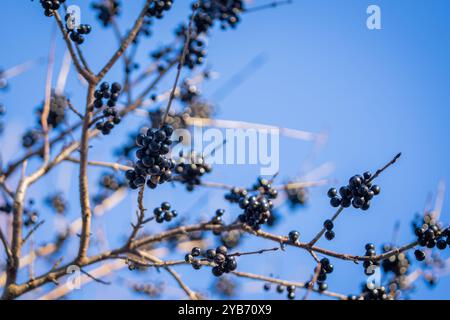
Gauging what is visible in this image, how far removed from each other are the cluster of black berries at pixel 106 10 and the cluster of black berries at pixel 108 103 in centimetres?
145

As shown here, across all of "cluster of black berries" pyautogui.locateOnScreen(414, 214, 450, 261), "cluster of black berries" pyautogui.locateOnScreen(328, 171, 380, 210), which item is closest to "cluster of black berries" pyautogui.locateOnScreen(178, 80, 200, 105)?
"cluster of black berries" pyautogui.locateOnScreen(328, 171, 380, 210)

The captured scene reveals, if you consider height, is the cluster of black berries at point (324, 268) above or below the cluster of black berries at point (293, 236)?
below

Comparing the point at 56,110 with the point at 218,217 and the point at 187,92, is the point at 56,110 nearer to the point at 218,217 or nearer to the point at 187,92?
the point at 187,92

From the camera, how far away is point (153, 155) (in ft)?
10.2

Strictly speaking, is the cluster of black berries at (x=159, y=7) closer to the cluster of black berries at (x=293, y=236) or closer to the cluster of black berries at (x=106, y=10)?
the cluster of black berries at (x=106, y=10)

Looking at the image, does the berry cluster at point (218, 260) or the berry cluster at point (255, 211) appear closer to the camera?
the berry cluster at point (218, 260)

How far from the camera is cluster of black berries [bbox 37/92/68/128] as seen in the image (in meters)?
4.96

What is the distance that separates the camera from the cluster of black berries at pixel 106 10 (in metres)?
4.77

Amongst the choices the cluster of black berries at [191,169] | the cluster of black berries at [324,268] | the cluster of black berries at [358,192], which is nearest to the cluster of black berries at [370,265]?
the cluster of black berries at [324,268]

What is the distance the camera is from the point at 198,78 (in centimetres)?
531

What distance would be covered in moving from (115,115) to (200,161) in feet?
2.94

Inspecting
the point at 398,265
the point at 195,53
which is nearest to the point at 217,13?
the point at 195,53
